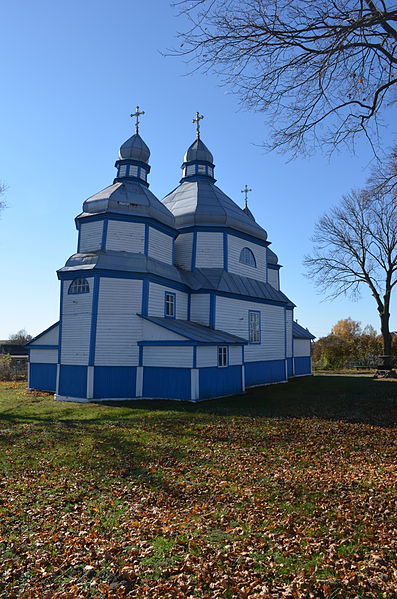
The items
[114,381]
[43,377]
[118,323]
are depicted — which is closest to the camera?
[114,381]

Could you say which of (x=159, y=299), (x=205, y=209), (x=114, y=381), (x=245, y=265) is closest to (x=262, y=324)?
(x=245, y=265)

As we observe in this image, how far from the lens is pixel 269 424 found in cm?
1216

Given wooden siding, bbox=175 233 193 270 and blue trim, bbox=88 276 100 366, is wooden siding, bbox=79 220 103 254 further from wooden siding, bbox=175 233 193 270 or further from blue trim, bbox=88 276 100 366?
wooden siding, bbox=175 233 193 270

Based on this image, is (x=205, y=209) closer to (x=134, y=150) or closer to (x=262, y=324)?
(x=134, y=150)

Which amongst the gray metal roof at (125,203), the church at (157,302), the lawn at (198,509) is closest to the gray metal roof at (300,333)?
the church at (157,302)

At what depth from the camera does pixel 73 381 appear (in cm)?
1720

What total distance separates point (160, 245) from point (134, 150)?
688cm

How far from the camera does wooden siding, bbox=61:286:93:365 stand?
674 inches

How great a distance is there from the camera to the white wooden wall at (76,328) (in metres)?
17.1

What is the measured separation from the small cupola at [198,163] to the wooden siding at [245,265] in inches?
248

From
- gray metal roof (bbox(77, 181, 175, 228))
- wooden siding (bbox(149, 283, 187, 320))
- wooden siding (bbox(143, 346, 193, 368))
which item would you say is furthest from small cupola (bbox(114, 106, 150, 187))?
wooden siding (bbox(143, 346, 193, 368))

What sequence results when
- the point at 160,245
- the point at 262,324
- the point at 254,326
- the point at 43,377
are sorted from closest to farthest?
the point at 160,245 < the point at 43,377 < the point at 254,326 < the point at 262,324

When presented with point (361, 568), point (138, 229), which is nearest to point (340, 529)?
point (361, 568)

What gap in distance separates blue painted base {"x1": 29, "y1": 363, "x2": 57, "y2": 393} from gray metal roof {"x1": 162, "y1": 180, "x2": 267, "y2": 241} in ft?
33.4
